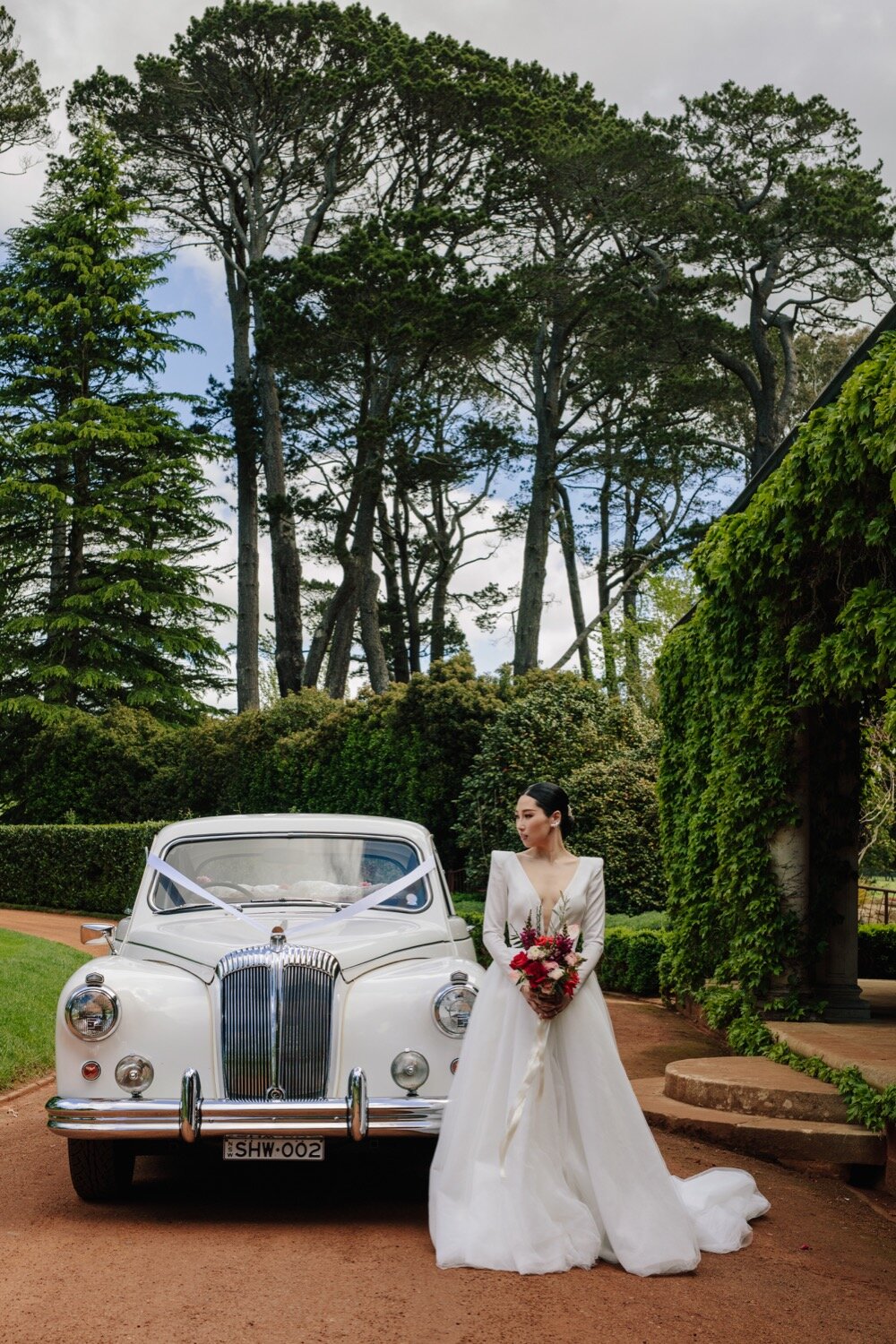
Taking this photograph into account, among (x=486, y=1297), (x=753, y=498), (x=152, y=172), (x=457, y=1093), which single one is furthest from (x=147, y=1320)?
(x=152, y=172)

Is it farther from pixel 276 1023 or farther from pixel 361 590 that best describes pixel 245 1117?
pixel 361 590

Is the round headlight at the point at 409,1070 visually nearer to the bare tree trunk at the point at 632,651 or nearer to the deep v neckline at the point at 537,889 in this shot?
the deep v neckline at the point at 537,889

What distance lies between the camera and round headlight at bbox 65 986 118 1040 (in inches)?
240

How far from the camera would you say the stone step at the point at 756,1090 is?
7.92 m

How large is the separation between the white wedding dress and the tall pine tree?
31.9m

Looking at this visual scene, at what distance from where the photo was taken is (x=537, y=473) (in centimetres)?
3738

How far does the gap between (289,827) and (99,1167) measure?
2138 millimetres

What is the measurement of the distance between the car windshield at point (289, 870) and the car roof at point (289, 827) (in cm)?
4

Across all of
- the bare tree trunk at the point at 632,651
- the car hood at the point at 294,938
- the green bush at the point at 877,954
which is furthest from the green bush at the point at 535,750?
the car hood at the point at 294,938

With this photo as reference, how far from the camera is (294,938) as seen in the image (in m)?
6.74

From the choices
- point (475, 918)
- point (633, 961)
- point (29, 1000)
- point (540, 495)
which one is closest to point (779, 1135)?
point (29, 1000)

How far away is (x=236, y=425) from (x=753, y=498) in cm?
2883

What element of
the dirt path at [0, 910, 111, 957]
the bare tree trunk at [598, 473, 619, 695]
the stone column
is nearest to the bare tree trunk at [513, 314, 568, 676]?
the bare tree trunk at [598, 473, 619, 695]

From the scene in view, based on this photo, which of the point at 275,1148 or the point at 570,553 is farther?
the point at 570,553
